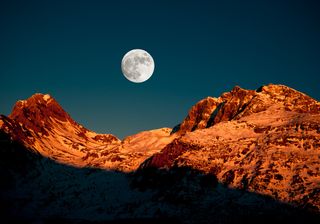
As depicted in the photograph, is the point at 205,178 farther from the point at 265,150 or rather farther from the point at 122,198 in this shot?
the point at 122,198

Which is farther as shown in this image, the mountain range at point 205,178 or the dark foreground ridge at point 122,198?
the mountain range at point 205,178

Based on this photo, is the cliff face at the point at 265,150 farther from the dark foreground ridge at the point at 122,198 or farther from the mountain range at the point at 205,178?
the dark foreground ridge at the point at 122,198

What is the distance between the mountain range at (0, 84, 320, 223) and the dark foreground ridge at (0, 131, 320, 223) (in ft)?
1.10

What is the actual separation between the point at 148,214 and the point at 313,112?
80976 mm

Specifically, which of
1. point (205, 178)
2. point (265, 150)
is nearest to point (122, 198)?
point (205, 178)

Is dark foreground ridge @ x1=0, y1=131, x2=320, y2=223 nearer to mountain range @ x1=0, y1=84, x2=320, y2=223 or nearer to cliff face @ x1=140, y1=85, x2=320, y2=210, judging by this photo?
mountain range @ x1=0, y1=84, x2=320, y2=223

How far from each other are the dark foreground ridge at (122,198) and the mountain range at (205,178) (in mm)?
334

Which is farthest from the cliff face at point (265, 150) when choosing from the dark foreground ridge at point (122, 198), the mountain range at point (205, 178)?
the dark foreground ridge at point (122, 198)

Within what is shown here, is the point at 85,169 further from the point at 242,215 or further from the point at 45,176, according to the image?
the point at 242,215

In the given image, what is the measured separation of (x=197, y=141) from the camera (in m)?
156

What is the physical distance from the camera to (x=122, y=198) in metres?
153

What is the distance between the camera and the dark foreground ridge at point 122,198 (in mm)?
114000

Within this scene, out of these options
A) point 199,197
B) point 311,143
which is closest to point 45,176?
point 199,197

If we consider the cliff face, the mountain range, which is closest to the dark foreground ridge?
the mountain range
